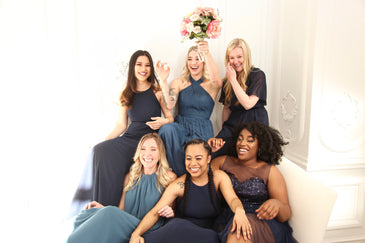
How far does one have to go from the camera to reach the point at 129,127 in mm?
2652

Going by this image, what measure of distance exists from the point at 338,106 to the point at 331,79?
27 cm

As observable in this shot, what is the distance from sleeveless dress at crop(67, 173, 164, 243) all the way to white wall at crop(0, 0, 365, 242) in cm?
96

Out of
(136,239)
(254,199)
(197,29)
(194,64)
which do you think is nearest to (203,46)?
(197,29)

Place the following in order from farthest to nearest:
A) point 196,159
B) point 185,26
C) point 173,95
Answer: point 173,95
point 185,26
point 196,159

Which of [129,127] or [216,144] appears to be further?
[129,127]

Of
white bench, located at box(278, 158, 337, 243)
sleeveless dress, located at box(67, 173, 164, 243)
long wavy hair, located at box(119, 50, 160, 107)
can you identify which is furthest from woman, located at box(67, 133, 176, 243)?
white bench, located at box(278, 158, 337, 243)

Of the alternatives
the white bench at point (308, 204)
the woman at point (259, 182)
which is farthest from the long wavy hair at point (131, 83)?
the white bench at point (308, 204)

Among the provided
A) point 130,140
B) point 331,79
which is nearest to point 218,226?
point 130,140

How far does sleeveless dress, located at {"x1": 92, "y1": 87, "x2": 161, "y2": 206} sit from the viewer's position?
229 cm

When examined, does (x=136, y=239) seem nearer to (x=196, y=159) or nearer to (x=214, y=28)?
(x=196, y=159)

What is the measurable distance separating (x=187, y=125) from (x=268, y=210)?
108 cm

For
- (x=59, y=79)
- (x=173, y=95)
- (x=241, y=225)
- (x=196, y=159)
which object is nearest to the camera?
(x=241, y=225)

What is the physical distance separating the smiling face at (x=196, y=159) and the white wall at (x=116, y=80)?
123 centimetres

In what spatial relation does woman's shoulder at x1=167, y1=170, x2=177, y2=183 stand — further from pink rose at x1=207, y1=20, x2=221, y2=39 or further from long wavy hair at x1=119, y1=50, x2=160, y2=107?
pink rose at x1=207, y1=20, x2=221, y2=39
